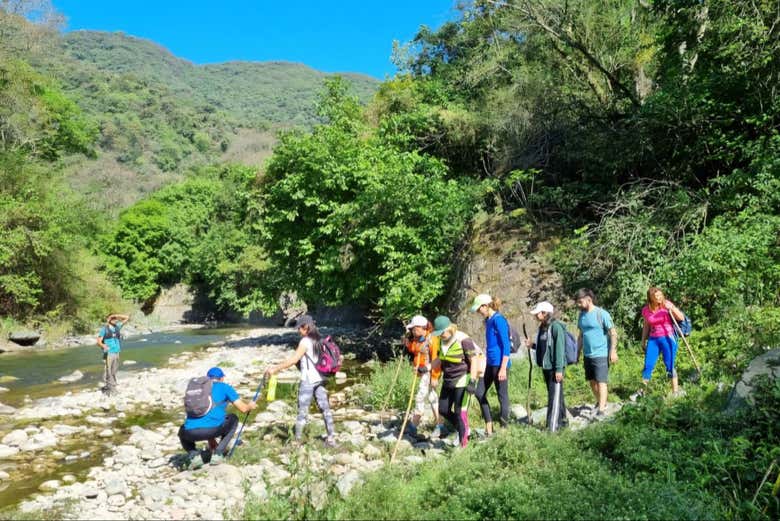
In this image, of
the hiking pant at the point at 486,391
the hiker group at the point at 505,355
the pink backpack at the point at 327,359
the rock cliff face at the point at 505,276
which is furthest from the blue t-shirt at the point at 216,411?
the rock cliff face at the point at 505,276

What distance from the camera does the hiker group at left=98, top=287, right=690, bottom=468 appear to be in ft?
24.8

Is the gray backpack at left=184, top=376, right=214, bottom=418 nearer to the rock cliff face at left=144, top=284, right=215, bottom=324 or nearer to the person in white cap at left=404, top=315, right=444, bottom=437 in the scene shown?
the person in white cap at left=404, top=315, right=444, bottom=437

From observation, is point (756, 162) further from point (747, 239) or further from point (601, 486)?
point (601, 486)

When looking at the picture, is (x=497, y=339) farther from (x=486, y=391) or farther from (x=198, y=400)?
(x=198, y=400)

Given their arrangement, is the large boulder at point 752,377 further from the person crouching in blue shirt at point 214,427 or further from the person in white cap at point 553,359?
the person crouching in blue shirt at point 214,427

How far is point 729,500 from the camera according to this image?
16.6 ft

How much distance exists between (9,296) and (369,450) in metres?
26.6

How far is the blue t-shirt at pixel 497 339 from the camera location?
25.8ft

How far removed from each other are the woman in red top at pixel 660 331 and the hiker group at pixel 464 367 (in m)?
0.01

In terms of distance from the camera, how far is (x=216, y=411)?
25.1 feet

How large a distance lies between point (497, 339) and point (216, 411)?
425 centimetres

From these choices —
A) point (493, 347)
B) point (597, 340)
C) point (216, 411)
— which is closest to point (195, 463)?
point (216, 411)

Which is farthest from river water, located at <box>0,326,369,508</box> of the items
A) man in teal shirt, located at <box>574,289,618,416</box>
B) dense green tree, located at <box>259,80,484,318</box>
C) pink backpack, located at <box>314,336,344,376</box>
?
man in teal shirt, located at <box>574,289,618,416</box>

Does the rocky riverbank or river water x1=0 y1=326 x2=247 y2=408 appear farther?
river water x1=0 y1=326 x2=247 y2=408
